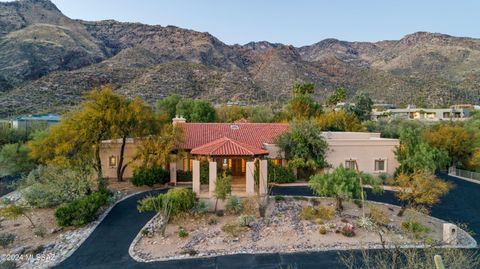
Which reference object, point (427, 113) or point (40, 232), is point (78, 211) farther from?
point (427, 113)

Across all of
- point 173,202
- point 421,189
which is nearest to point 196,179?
point 173,202

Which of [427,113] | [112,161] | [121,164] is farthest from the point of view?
[427,113]

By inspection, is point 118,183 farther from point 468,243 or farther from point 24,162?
point 468,243

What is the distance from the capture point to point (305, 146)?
2798 cm

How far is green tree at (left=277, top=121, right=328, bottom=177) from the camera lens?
27.8m

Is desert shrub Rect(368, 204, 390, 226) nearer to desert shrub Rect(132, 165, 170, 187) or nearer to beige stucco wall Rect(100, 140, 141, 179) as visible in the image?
desert shrub Rect(132, 165, 170, 187)

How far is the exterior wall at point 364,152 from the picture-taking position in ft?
96.7

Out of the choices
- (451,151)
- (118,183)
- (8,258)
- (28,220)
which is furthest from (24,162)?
(451,151)

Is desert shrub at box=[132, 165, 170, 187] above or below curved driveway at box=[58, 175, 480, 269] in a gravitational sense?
above

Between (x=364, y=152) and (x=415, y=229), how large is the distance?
12.9 meters

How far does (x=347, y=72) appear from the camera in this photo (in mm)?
111562

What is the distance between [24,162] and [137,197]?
13573 mm

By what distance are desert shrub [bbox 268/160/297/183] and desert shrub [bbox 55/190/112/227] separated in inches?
528

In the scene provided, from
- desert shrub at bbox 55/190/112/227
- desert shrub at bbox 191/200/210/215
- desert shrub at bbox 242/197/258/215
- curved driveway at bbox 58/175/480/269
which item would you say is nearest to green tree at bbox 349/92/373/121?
curved driveway at bbox 58/175/480/269
